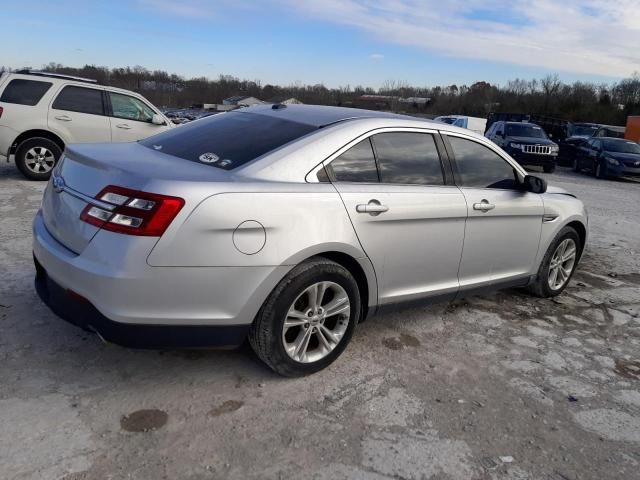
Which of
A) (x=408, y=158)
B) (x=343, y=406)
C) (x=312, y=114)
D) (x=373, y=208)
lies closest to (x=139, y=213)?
(x=373, y=208)

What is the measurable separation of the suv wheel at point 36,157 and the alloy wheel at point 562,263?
7.88 m

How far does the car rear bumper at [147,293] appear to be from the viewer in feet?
8.66

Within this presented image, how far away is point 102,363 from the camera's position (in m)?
3.28

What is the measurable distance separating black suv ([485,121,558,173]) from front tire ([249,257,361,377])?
1586 cm

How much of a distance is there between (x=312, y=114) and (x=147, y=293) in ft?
5.77

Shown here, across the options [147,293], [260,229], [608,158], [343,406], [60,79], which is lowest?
[343,406]

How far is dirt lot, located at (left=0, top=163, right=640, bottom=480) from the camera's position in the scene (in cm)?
252

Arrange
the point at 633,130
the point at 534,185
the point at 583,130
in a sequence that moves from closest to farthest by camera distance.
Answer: the point at 534,185 → the point at 583,130 → the point at 633,130

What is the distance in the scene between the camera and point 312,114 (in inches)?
149

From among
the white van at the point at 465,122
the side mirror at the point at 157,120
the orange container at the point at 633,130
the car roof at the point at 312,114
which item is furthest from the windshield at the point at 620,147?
the car roof at the point at 312,114

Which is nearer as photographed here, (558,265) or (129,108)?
(558,265)

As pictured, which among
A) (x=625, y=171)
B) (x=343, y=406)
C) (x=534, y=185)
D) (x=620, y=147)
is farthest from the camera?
(x=620, y=147)

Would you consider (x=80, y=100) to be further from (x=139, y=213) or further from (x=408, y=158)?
(x=139, y=213)

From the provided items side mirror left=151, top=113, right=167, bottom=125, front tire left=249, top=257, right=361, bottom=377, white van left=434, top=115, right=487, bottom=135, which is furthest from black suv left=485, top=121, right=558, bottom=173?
front tire left=249, top=257, right=361, bottom=377
